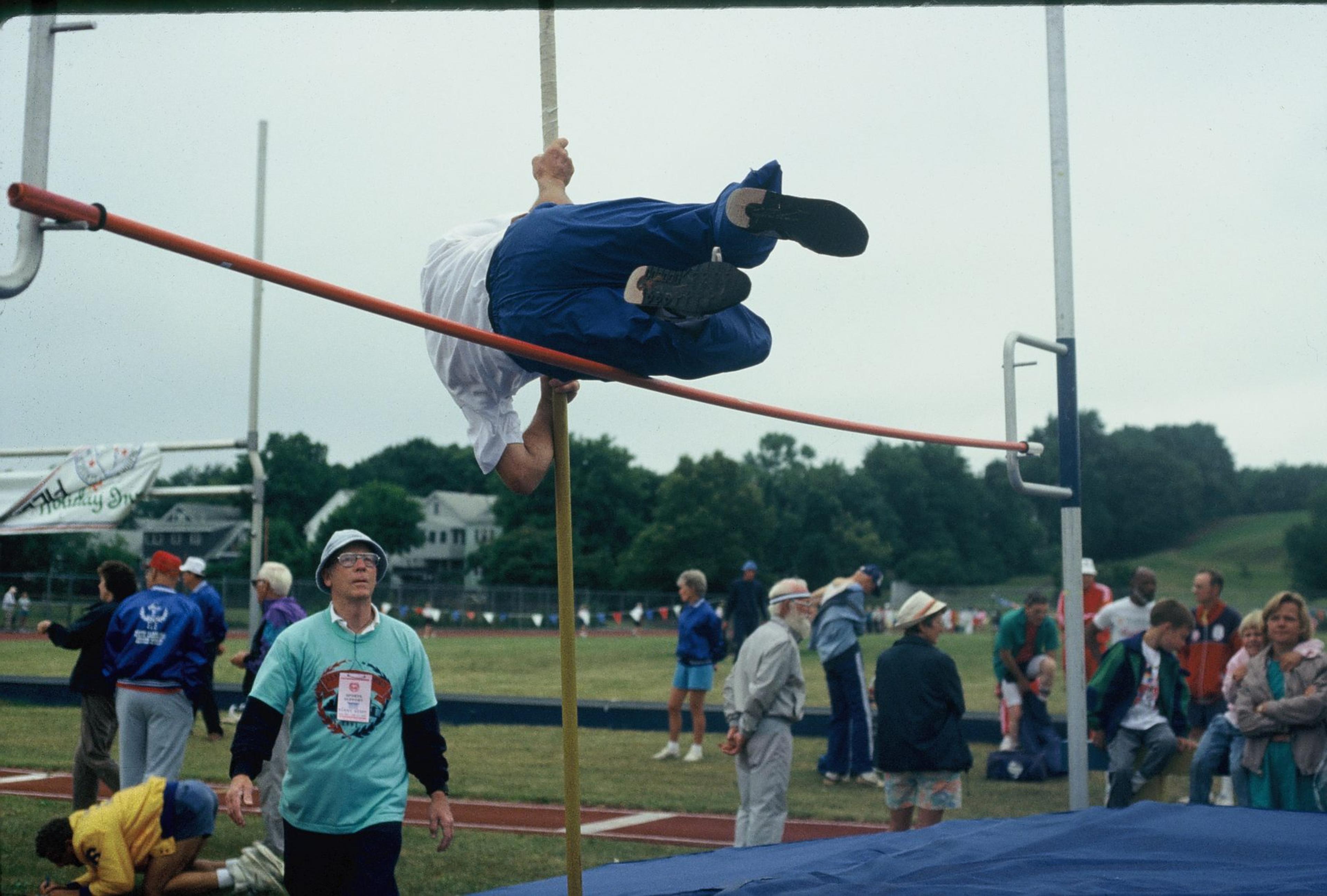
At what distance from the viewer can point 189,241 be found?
272 centimetres

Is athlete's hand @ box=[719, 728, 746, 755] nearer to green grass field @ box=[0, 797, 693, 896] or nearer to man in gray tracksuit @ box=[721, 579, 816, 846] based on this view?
man in gray tracksuit @ box=[721, 579, 816, 846]

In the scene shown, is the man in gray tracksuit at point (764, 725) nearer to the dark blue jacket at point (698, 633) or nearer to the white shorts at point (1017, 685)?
the dark blue jacket at point (698, 633)

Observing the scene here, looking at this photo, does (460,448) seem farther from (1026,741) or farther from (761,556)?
(1026,741)

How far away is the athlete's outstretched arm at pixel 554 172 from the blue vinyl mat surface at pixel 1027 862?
2.18 metres

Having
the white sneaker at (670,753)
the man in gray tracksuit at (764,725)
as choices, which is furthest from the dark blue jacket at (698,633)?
the man in gray tracksuit at (764,725)

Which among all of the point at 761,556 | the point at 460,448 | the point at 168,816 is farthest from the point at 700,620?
the point at 460,448

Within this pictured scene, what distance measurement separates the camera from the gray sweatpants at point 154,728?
554cm

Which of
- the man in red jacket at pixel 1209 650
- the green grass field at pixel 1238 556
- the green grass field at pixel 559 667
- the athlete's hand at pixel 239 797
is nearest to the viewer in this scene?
the athlete's hand at pixel 239 797

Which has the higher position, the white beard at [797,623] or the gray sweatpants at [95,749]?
the white beard at [797,623]

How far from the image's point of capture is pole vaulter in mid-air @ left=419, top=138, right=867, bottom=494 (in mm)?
3475

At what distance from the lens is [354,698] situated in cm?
352

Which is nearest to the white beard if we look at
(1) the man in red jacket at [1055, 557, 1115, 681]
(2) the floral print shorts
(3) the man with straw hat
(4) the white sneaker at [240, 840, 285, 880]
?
(3) the man with straw hat

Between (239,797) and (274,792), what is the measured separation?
2296mm

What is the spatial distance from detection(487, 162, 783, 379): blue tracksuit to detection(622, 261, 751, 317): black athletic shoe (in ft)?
0.28
